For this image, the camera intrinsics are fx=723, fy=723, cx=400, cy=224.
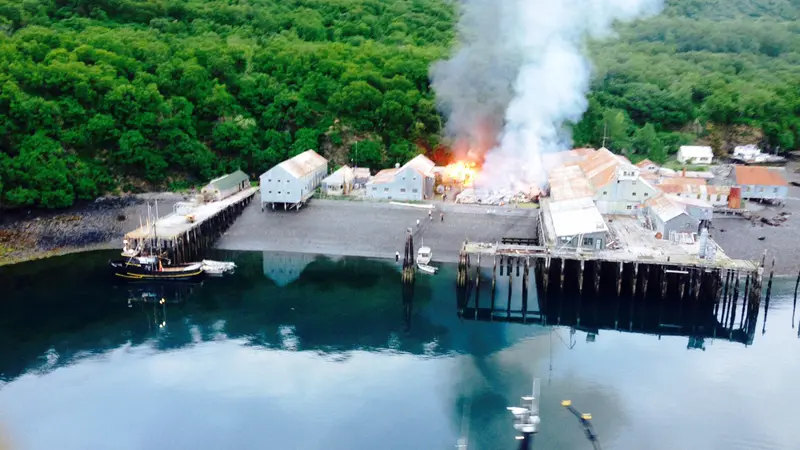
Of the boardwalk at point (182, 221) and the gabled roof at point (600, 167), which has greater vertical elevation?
the gabled roof at point (600, 167)

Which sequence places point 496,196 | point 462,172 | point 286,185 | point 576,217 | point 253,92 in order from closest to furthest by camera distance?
point 576,217 < point 286,185 < point 496,196 < point 462,172 < point 253,92

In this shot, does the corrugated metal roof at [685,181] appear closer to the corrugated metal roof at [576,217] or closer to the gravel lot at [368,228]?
the corrugated metal roof at [576,217]

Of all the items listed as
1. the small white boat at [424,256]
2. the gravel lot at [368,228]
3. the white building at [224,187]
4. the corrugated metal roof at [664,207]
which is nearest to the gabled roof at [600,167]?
the corrugated metal roof at [664,207]

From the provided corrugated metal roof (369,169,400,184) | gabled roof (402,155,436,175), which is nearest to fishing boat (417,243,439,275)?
corrugated metal roof (369,169,400,184)

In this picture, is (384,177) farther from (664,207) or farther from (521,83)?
(664,207)

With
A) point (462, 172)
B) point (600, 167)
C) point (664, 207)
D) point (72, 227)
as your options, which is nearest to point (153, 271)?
point (72, 227)

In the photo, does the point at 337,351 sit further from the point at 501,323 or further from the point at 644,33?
the point at 644,33
